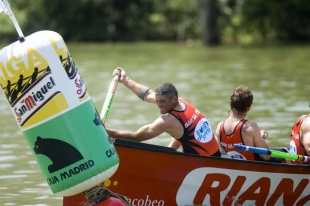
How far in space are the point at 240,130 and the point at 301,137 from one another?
0.71 metres

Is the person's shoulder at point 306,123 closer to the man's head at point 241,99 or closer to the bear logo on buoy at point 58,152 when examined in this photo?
the man's head at point 241,99

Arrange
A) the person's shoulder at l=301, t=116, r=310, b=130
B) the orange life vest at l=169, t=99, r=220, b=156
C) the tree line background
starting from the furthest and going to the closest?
the tree line background → the person's shoulder at l=301, t=116, r=310, b=130 → the orange life vest at l=169, t=99, r=220, b=156

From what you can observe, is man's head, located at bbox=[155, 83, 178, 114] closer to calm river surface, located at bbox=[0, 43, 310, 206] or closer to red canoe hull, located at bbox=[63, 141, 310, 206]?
red canoe hull, located at bbox=[63, 141, 310, 206]

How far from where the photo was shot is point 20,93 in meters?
7.78

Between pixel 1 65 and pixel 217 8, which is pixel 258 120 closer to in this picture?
pixel 1 65

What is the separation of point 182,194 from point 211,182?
0.34 metres

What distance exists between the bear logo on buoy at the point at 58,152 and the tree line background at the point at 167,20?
4068 cm

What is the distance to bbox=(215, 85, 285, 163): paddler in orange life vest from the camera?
383 inches

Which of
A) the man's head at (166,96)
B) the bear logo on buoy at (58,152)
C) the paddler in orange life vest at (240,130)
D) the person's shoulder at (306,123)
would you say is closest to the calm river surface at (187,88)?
the man's head at (166,96)

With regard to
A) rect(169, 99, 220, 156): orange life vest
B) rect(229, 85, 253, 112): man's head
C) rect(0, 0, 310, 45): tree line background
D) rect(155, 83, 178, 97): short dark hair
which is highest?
rect(155, 83, 178, 97): short dark hair

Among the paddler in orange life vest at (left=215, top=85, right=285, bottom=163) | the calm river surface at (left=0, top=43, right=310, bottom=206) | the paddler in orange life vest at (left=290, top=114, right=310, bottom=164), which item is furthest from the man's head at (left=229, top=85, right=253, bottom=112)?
the calm river surface at (left=0, top=43, right=310, bottom=206)

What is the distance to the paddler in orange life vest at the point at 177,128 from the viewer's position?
9430mm

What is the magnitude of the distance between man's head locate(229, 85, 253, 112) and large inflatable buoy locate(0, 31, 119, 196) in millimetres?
2240

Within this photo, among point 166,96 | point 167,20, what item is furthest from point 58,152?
point 167,20
